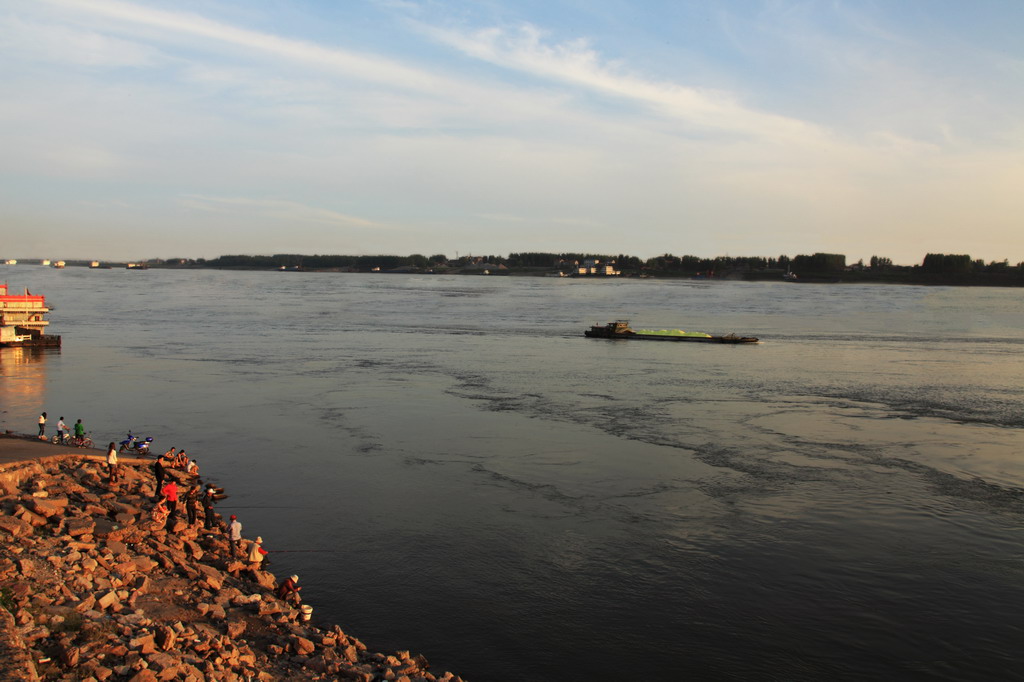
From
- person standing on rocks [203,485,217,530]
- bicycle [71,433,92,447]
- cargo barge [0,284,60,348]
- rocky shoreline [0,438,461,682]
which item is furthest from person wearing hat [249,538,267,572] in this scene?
cargo barge [0,284,60,348]

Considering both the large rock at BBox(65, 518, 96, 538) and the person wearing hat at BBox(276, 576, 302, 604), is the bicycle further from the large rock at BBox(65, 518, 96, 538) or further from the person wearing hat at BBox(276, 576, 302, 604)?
the person wearing hat at BBox(276, 576, 302, 604)

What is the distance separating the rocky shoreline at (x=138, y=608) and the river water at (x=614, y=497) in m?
1.48

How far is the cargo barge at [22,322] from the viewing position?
52719 mm

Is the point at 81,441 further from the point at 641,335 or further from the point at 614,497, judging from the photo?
the point at 641,335

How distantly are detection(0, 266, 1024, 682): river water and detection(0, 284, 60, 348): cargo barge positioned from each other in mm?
3805

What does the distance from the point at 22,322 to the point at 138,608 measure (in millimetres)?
50336

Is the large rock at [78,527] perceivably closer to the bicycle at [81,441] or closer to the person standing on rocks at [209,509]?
the person standing on rocks at [209,509]

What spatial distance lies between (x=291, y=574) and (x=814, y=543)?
41.0 ft

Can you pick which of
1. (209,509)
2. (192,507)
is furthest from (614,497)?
(192,507)

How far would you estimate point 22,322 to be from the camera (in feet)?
178

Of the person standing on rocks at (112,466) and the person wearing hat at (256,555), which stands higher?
the person standing on rocks at (112,466)

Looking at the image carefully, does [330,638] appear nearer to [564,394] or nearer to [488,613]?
[488,613]

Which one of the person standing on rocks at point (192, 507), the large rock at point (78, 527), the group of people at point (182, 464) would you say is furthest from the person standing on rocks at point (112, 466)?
the large rock at point (78, 527)

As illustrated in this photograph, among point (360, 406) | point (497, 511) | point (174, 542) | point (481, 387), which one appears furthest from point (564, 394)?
point (174, 542)
